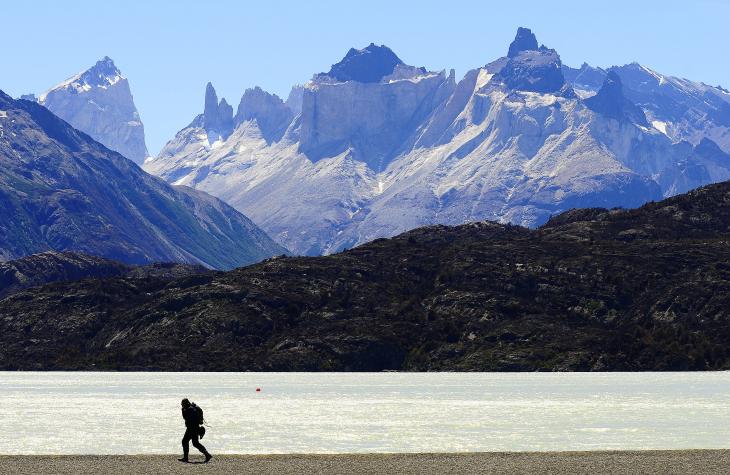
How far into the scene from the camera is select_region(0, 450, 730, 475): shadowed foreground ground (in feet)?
238

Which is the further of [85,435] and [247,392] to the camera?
[247,392]

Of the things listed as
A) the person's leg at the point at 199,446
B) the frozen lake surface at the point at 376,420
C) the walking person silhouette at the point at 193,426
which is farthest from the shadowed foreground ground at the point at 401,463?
the frozen lake surface at the point at 376,420

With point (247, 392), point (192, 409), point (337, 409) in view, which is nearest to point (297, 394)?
point (247, 392)

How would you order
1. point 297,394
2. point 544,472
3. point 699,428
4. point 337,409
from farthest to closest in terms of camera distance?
point 297,394 < point 337,409 < point 699,428 < point 544,472

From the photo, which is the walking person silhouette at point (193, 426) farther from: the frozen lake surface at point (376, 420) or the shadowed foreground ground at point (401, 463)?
the frozen lake surface at point (376, 420)

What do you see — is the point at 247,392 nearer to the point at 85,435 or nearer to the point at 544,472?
the point at 85,435

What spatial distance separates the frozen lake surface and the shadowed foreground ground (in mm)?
8182

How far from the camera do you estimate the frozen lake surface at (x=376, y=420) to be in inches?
3735

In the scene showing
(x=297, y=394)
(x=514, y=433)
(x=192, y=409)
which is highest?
(x=192, y=409)

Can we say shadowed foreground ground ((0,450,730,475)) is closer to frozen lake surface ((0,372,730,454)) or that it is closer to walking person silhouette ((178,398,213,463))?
walking person silhouette ((178,398,213,463))

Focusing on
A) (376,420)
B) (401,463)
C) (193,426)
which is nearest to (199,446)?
(193,426)

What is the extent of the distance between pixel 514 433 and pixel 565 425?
34.5ft

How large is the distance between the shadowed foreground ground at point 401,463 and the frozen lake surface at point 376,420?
8.18 m

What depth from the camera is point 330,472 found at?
71938 millimetres
